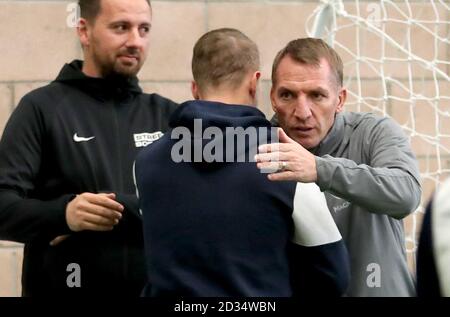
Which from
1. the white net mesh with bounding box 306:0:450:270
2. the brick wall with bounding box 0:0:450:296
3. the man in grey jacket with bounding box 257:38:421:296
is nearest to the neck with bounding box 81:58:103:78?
the man in grey jacket with bounding box 257:38:421:296

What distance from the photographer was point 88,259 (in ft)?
6.40

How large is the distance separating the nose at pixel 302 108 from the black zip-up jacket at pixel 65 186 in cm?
40

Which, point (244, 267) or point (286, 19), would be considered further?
point (286, 19)

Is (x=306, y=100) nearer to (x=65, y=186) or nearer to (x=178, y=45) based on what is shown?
(x=65, y=186)

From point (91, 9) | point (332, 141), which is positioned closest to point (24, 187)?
point (91, 9)

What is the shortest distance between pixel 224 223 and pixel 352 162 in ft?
1.02

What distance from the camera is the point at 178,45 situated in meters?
3.05

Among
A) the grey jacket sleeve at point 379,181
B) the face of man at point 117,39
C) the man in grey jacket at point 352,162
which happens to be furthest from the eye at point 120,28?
the grey jacket sleeve at point 379,181

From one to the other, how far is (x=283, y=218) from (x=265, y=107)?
1553 millimetres

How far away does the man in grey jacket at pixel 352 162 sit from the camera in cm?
166

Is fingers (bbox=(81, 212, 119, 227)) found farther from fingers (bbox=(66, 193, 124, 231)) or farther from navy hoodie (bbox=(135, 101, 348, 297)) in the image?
navy hoodie (bbox=(135, 101, 348, 297))

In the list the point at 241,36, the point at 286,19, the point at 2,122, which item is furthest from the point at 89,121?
the point at 286,19

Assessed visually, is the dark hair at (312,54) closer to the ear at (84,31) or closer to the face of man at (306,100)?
the face of man at (306,100)

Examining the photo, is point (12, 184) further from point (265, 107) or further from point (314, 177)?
point (265, 107)
